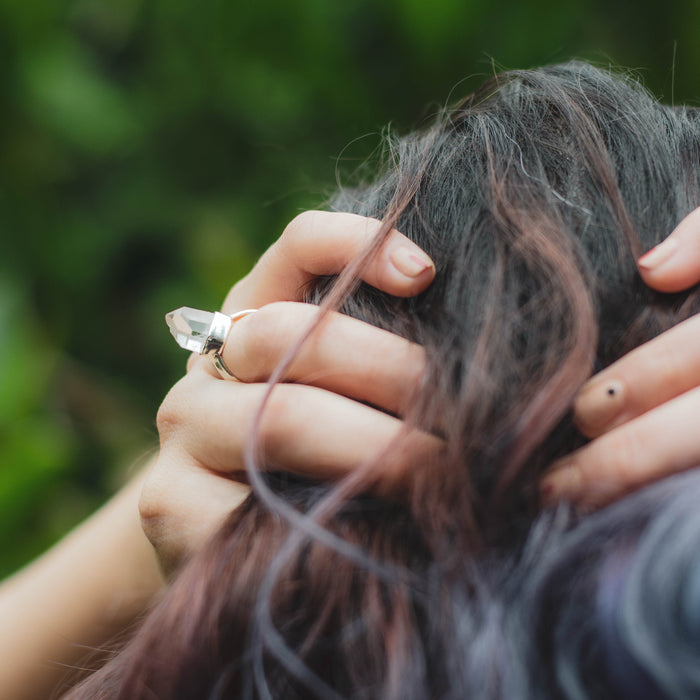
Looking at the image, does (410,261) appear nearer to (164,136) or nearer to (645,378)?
(645,378)

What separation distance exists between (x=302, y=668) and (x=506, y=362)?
0.27 metres

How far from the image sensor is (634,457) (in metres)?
0.53

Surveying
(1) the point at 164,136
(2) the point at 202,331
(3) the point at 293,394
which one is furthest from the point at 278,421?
(1) the point at 164,136

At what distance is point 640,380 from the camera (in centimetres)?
55

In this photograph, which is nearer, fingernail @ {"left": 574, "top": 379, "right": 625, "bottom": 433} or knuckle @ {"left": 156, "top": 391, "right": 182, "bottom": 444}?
fingernail @ {"left": 574, "top": 379, "right": 625, "bottom": 433}

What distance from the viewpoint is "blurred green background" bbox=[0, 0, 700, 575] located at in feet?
5.50

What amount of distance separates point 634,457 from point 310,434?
266mm

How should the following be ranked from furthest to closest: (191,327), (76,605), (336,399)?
(76,605)
(191,327)
(336,399)

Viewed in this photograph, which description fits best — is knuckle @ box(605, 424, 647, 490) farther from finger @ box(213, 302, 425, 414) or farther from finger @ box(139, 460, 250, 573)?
finger @ box(139, 460, 250, 573)

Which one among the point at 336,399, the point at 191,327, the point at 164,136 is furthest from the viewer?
the point at 164,136

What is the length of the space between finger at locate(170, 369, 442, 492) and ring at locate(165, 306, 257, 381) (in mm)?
46

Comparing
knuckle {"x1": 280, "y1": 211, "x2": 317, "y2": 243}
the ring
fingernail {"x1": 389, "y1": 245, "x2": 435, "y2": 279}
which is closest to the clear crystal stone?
the ring

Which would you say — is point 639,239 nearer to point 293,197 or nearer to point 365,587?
point 365,587

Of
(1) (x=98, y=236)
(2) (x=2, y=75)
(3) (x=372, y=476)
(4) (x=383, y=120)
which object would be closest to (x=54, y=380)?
(1) (x=98, y=236)
